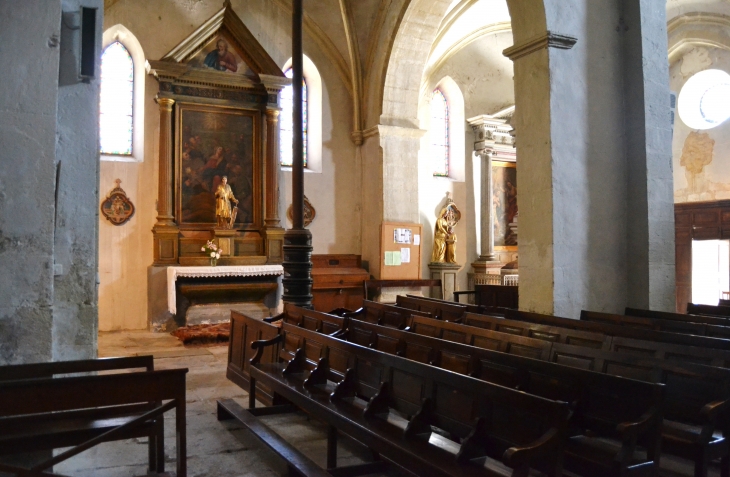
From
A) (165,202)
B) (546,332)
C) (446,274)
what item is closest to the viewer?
(546,332)

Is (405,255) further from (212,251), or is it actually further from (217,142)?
(217,142)

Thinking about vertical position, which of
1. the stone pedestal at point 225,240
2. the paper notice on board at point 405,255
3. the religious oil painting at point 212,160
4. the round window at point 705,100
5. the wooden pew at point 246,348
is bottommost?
the wooden pew at point 246,348

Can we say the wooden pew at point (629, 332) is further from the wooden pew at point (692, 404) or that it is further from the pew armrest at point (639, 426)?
the pew armrest at point (639, 426)

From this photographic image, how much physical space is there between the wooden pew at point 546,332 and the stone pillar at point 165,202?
681cm

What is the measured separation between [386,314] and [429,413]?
3435 mm

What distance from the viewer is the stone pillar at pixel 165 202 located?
10867mm

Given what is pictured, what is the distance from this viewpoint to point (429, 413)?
3.22m

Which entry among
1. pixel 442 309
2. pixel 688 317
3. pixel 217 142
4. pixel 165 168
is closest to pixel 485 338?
pixel 442 309

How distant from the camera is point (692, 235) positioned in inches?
516

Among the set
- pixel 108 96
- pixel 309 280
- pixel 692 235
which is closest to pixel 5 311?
pixel 309 280

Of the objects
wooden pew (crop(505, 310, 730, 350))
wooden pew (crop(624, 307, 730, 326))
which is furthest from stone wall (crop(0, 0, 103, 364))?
wooden pew (crop(624, 307, 730, 326))

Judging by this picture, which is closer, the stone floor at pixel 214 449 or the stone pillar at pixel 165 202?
the stone floor at pixel 214 449

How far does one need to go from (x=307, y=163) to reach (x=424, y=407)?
10.3 m

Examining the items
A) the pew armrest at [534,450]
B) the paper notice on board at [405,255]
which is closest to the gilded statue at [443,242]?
the paper notice on board at [405,255]
